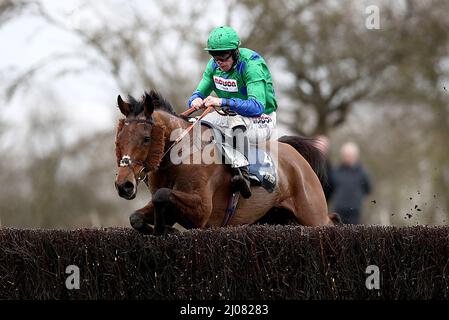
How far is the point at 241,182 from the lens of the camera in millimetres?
7949

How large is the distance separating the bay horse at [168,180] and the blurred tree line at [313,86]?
942 cm

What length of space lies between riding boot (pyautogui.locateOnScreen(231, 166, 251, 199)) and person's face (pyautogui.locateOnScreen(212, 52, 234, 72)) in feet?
2.98

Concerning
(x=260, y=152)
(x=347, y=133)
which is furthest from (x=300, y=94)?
(x=260, y=152)

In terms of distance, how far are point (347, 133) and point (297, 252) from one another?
2094 centimetres

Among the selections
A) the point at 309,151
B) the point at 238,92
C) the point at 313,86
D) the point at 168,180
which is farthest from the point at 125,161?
the point at 313,86

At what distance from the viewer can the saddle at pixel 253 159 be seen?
7.95 metres

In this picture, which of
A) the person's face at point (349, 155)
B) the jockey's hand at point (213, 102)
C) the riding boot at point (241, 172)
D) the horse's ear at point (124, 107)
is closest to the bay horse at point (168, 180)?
the horse's ear at point (124, 107)

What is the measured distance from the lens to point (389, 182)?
28.4m

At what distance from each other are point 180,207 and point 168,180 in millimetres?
412

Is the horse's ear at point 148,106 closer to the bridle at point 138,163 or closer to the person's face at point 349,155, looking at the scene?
the bridle at point 138,163

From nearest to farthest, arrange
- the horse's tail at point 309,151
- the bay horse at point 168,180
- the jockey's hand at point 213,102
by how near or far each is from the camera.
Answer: the bay horse at point 168,180
the jockey's hand at point 213,102
the horse's tail at point 309,151

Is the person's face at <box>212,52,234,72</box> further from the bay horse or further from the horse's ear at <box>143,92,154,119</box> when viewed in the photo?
the horse's ear at <box>143,92,154,119</box>

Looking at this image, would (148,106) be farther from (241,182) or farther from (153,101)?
(241,182)

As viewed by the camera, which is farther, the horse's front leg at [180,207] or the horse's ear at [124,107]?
the horse's ear at [124,107]
